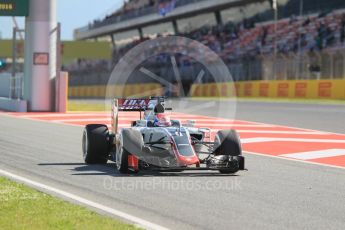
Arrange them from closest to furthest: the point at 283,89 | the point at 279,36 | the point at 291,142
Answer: the point at 291,142 < the point at 283,89 < the point at 279,36

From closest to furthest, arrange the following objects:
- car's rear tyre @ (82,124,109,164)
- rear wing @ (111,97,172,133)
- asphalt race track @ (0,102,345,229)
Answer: asphalt race track @ (0,102,345,229), car's rear tyre @ (82,124,109,164), rear wing @ (111,97,172,133)

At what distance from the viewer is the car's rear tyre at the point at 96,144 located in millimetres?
9562

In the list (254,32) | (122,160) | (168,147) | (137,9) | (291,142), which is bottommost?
(291,142)

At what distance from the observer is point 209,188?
756 cm

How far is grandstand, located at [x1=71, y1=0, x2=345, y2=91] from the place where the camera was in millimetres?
33656

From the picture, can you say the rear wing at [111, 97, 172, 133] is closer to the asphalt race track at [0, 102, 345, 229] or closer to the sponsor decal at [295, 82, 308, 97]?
the asphalt race track at [0, 102, 345, 229]

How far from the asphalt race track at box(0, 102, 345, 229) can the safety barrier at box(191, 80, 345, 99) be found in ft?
59.2

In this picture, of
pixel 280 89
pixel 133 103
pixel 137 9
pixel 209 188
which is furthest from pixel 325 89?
pixel 137 9

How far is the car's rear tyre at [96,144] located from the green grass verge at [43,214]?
100 inches

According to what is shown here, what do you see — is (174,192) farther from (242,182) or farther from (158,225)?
(158,225)

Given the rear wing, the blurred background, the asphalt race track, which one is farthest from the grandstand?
the rear wing

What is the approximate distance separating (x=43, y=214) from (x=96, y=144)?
3.66 metres

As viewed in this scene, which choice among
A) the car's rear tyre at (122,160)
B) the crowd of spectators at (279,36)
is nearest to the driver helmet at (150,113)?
the car's rear tyre at (122,160)

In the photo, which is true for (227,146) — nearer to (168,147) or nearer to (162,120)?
(168,147)
